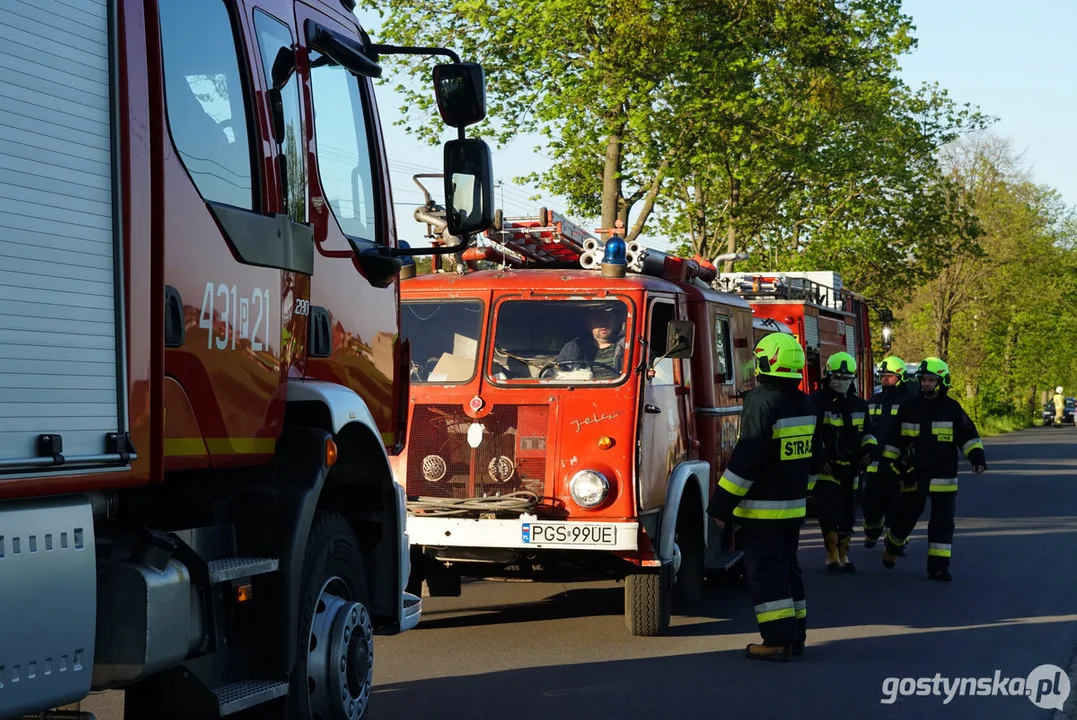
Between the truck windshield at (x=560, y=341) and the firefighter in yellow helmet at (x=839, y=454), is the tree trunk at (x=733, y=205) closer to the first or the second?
the firefighter in yellow helmet at (x=839, y=454)

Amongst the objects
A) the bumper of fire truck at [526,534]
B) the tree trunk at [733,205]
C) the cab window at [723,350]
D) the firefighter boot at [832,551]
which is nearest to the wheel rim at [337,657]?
the bumper of fire truck at [526,534]

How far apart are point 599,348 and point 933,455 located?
4465mm

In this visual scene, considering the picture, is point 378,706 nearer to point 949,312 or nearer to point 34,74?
point 34,74

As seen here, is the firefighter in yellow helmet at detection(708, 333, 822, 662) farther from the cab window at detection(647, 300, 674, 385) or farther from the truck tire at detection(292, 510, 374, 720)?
the truck tire at detection(292, 510, 374, 720)

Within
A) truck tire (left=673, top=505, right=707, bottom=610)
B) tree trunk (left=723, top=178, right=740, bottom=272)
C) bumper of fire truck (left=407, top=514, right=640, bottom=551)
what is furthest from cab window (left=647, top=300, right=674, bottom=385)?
tree trunk (left=723, top=178, right=740, bottom=272)

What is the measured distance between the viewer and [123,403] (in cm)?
386

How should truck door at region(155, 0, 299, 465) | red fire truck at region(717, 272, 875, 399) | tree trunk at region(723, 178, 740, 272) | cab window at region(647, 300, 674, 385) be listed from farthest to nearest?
tree trunk at region(723, 178, 740, 272) → red fire truck at region(717, 272, 875, 399) → cab window at region(647, 300, 674, 385) → truck door at region(155, 0, 299, 465)

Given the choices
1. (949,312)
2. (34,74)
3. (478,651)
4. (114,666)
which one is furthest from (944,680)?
(949,312)

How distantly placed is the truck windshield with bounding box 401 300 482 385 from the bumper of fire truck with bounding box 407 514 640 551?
3.58ft

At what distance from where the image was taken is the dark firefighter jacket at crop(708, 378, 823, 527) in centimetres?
821

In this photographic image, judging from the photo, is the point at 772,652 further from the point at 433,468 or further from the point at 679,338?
the point at 433,468

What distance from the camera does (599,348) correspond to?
9.19 m

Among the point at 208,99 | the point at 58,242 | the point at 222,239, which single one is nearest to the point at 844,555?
the point at 222,239

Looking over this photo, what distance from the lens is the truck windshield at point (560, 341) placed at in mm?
9141
